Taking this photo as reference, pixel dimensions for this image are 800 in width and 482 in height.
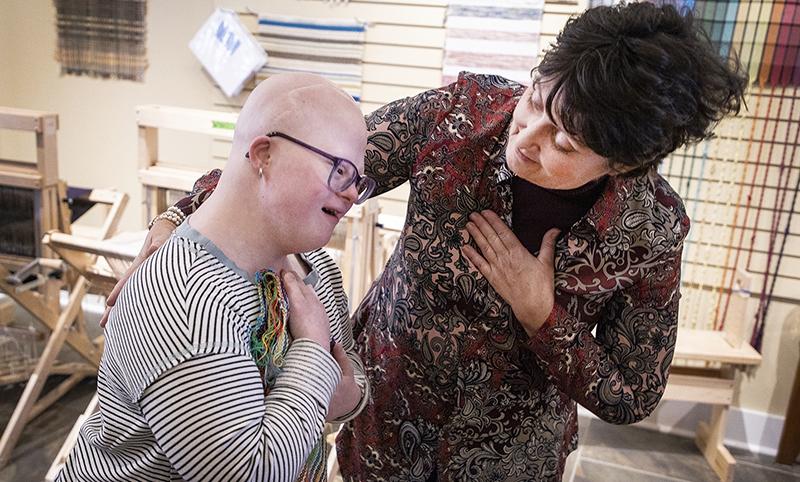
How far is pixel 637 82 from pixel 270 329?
1.94ft

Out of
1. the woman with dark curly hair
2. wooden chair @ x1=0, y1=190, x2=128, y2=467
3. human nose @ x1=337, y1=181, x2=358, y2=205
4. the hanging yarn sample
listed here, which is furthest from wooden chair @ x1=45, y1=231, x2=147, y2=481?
the hanging yarn sample

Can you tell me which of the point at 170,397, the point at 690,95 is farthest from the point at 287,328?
the point at 690,95

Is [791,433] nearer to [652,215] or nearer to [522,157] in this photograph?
[652,215]

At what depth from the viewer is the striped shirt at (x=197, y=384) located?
0.74 meters

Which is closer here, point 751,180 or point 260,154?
point 260,154

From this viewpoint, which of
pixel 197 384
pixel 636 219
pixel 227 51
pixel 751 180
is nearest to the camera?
pixel 197 384

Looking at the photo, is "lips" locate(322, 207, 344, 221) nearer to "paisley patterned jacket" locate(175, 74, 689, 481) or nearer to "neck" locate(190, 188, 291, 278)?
"neck" locate(190, 188, 291, 278)

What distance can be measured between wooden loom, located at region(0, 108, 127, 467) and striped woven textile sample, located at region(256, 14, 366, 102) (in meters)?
1.30

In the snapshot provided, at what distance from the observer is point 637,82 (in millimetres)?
858

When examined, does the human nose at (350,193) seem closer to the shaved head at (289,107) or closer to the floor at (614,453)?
the shaved head at (289,107)

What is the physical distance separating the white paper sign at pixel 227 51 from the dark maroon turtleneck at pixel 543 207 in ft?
9.41

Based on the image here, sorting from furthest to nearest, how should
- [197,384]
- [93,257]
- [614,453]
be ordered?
[614,453] < [93,257] < [197,384]

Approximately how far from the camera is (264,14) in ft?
12.0

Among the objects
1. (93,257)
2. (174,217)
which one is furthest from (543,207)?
(93,257)
